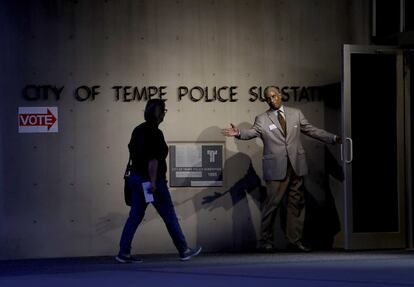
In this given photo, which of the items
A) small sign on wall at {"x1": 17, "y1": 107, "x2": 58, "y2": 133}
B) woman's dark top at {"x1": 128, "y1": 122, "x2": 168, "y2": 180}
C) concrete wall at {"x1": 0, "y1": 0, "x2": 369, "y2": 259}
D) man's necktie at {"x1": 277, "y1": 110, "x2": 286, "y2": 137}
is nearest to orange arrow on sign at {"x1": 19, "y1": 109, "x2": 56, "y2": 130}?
small sign on wall at {"x1": 17, "y1": 107, "x2": 58, "y2": 133}

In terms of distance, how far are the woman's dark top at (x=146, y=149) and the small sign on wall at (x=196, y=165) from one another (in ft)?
3.73

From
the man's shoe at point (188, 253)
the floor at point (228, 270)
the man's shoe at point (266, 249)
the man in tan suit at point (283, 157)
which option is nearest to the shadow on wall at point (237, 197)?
the man's shoe at point (266, 249)

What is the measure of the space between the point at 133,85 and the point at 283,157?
205 cm

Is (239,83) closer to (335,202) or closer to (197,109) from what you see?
(197,109)

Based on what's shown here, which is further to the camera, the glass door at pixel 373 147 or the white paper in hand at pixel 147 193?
the glass door at pixel 373 147

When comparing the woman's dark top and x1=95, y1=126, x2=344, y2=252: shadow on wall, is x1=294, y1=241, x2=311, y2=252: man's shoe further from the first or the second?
the woman's dark top

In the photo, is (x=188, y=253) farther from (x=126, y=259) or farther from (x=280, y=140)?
(x=280, y=140)

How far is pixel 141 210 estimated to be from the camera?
9.90 metres

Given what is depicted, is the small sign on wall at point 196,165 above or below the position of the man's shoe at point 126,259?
above

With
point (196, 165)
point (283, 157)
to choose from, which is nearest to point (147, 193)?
point (196, 165)

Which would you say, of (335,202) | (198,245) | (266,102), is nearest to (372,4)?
(266,102)

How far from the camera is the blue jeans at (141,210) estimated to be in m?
9.86

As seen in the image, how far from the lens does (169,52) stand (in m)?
11.0

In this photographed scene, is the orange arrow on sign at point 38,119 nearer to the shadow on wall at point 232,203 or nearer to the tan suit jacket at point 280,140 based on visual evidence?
the shadow on wall at point 232,203
